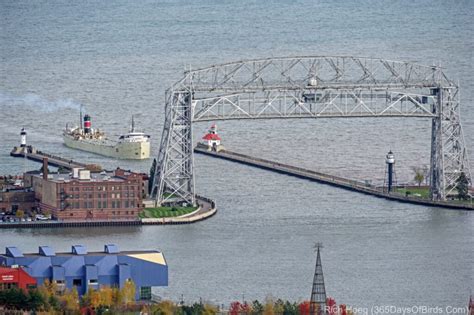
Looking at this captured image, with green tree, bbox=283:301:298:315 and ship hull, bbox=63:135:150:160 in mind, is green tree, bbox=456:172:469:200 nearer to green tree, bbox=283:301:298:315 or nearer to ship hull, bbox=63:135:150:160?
ship hull, bbox=63:135:150:160

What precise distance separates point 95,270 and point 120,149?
18.8 m

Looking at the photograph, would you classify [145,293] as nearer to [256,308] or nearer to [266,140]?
[256,308]

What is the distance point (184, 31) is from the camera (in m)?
103

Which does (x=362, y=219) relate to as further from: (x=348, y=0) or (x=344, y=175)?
(x=348, y=0)

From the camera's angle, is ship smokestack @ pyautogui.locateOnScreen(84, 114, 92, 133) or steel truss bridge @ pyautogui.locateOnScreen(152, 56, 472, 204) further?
ship smokestack @ pyautogui.locateOnScreen(84, 114, 92, 133)

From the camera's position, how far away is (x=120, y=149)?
233 feet

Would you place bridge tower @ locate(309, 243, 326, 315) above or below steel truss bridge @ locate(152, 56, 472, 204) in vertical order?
below

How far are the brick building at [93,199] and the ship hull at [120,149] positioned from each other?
764 cm

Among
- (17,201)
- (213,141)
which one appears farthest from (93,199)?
(213,141)

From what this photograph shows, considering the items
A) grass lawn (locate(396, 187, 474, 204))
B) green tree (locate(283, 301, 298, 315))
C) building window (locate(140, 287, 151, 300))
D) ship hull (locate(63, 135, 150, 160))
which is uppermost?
ship hull (locate(63, 135, 150, 160))

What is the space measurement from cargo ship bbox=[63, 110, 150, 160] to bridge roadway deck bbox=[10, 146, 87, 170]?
1297 mm

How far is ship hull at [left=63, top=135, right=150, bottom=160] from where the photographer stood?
70625 millimetres

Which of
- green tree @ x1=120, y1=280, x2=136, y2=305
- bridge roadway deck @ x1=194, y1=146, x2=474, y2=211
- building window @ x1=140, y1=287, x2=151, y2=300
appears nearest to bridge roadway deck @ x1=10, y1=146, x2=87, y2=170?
bridge roadway deck @ x1=194, y1=146, x2=474, y2=211

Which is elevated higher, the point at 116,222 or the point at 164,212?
the point at 164,212
